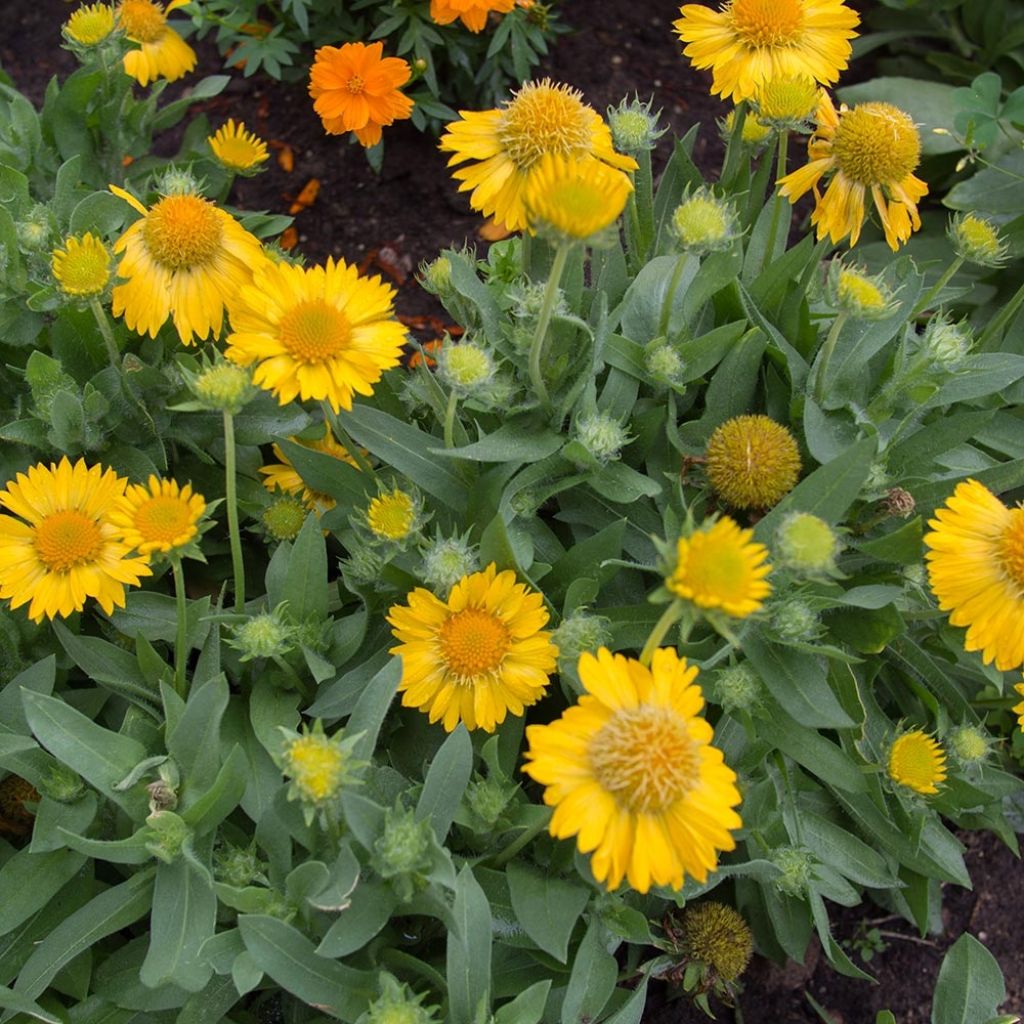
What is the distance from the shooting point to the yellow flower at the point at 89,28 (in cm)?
247

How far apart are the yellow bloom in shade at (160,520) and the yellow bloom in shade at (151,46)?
68.3 inches

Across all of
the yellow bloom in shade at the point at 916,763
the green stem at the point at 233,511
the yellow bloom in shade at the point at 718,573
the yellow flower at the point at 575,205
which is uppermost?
the yellow flower at the point at 575,205

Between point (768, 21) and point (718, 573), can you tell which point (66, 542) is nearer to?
point (718, 573)

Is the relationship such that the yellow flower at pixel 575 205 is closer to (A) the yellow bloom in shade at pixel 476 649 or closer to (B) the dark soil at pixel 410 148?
(A) the yellow bloom in shade at pixel 476 649

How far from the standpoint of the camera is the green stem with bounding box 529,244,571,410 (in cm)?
150

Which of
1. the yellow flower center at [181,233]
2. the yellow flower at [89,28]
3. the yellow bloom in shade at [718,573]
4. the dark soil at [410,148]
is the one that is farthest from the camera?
the dark soil at [410,148]

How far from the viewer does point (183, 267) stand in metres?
2.01

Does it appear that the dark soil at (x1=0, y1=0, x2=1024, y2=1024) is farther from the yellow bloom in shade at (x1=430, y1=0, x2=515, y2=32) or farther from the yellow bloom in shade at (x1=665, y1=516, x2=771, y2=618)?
the yellow bloom in shade at (x1=665, y1=516, x2=771, y2=618)

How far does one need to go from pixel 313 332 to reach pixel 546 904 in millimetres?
1070

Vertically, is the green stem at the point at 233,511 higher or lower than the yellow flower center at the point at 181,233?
lower

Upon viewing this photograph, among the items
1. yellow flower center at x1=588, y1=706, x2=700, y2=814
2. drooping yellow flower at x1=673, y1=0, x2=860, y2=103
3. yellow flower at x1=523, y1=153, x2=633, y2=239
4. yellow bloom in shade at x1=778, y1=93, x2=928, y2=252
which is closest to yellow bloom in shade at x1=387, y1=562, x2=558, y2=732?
yellow flower center at x1=588, y1=706, x2=700, y2=814

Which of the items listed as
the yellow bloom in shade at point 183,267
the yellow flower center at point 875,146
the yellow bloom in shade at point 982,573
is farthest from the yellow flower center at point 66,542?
the yellow flower center at point 875,146

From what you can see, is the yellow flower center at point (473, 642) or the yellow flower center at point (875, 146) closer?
the yellow flower center at point (473, 642)

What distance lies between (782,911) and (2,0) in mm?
4213
